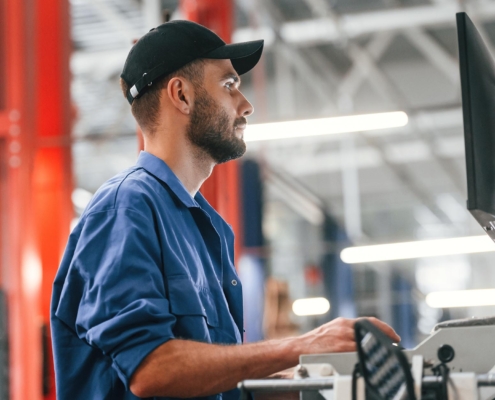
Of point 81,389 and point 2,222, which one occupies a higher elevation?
point 2,222

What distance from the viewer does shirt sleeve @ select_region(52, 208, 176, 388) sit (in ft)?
5.69

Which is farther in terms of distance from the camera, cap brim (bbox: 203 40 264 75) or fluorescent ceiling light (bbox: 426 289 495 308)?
fluorescent ceiling light (bbox: 426 289 495 308)

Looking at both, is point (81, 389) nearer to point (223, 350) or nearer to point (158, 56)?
point (223, 350)

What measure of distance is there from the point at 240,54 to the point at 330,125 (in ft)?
13.9

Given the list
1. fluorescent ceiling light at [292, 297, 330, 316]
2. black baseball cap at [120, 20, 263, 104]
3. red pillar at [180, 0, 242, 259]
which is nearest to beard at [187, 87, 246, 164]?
black baseball cap at [120, 20, 263, 104]

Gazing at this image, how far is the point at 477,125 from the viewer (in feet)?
6.07

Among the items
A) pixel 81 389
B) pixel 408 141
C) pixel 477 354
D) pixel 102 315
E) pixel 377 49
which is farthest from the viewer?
pixel 408 141

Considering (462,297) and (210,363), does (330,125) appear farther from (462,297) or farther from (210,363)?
(462,297)

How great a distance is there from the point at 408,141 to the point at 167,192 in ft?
52.6

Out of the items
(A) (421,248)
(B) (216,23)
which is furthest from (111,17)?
(A) (421,248)

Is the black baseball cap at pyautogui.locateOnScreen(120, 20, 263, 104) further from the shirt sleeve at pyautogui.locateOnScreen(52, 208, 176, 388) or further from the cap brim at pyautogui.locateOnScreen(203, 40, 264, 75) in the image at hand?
the shirt sleeve at pyautogui.locateOnScreen(52, 208, 176, 388)

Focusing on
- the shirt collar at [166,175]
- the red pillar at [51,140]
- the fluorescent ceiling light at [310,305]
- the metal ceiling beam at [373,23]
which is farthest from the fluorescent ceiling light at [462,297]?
the shirt collar at [166,175]

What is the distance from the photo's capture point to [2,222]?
653 cm

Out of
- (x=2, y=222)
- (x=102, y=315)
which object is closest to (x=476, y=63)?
(x=102, y=315)
